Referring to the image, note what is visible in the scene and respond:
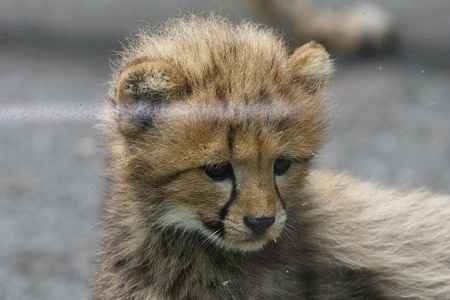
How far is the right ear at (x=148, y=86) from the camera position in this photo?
1.78 meters

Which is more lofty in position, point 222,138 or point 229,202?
point 222,138

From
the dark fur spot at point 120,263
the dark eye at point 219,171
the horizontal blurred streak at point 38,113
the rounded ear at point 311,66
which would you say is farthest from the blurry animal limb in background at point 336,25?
the dark fur spot at point 120,263

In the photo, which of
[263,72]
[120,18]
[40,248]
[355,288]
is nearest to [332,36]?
[263,72]

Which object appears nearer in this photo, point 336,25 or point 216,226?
point 216,226

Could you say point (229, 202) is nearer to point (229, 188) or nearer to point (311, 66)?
point (229, 188)

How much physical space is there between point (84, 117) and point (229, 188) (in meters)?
0.36

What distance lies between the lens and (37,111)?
1.75m

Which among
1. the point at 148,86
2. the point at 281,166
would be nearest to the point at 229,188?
the point at 281,166

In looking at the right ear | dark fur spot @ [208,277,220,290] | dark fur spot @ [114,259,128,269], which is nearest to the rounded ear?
the right ear

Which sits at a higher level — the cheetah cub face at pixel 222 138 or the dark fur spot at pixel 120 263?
the cheetah cub face at pixel 222 138

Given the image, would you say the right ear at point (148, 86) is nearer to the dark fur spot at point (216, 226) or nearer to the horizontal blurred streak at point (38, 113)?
the horizontal blurred streak at point (38, 113)

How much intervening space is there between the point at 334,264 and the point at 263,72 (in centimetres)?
58

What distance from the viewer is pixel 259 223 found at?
180 cm

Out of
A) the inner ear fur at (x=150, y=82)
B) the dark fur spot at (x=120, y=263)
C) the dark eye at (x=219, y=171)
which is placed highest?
the inner ear fur at (x=150, y=82)
